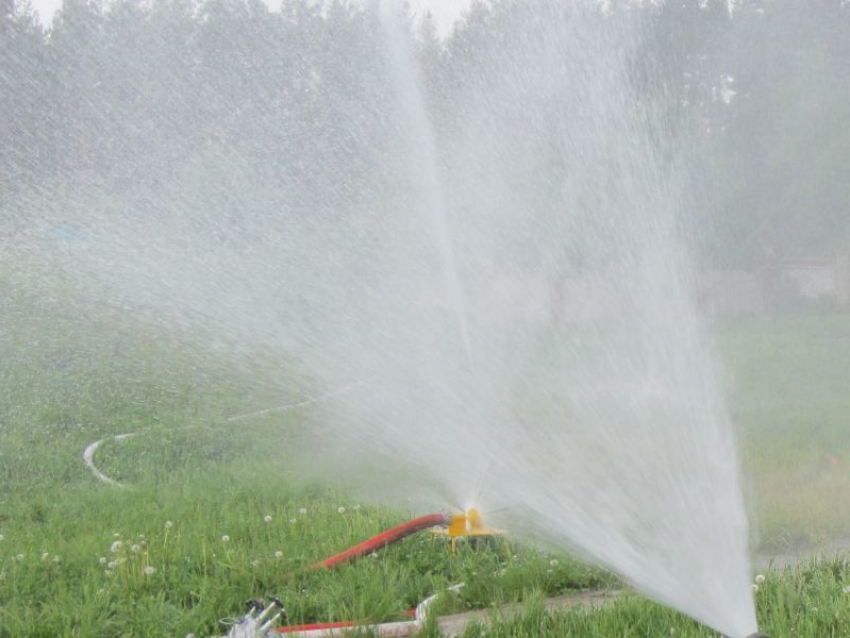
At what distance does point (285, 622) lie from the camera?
3.89m

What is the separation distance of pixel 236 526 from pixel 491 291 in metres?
3.35

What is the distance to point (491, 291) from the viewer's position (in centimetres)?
812

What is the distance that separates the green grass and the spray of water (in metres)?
0.33

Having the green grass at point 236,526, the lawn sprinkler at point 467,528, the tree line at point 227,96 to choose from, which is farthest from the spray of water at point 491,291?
the green grass at point 236,526

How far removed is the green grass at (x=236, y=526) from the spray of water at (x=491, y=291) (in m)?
0.33

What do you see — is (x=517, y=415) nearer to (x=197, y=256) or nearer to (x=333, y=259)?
(x=333, y=259)

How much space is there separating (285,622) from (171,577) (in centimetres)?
72

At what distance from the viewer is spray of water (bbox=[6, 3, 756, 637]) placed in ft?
15.4

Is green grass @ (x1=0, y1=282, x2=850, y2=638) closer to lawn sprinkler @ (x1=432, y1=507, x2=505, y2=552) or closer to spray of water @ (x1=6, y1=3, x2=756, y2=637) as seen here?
lawn sprinkler @ (x1=432, y1=507, x2=505, y2=552)

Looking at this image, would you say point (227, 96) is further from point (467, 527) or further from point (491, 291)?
point (467, 527)

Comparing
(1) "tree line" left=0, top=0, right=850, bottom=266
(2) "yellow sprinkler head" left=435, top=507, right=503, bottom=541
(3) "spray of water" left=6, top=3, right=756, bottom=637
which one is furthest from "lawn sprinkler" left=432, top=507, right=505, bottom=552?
(1) "tree line" left=0, top=0, right=850, bottom=266

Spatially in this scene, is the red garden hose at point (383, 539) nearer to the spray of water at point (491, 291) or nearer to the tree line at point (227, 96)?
the spray of water at point (491, 291)

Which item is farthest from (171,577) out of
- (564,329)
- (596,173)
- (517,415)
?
(564,329)

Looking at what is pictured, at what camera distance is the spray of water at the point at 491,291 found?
4684mm
